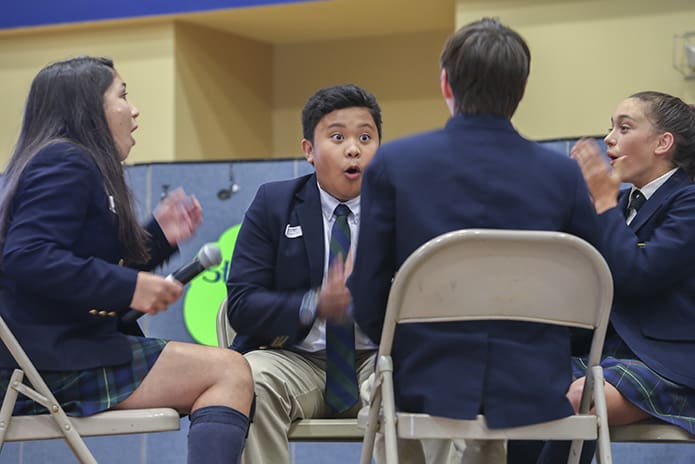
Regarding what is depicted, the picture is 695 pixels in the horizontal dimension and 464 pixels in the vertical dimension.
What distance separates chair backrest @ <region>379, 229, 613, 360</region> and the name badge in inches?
38.9

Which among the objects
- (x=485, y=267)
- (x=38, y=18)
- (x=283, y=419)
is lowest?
(x=283, y=419)

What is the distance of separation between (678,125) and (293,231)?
1209 mm

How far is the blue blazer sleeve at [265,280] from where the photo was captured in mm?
3059

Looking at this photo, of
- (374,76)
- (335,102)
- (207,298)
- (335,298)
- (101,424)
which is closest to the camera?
(101,424)

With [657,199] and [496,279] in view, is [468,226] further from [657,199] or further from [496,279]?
[657,199]

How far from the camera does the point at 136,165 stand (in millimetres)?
5180

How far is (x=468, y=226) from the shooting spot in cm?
234

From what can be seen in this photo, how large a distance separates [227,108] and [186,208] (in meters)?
5.57

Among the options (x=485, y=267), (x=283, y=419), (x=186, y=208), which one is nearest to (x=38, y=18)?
(x=186, y=208)

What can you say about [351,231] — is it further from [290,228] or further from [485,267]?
[485,267]

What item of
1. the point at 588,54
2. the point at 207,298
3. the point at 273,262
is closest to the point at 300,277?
the point at 273,262

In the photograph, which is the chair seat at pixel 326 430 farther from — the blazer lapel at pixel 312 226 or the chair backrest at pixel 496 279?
the chair backrest at pixel 496 279

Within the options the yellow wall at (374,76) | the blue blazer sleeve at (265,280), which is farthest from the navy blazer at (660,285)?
the yellow wall at (374,76)

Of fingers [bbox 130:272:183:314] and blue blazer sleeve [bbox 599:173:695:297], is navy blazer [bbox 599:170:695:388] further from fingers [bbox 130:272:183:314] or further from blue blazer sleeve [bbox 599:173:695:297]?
fingers [bbox 130:272:183:314]
